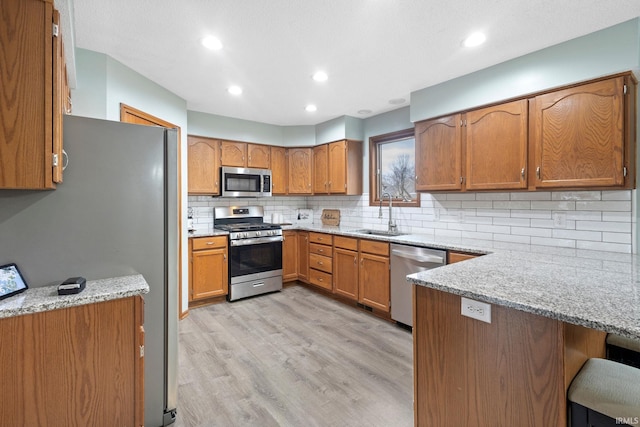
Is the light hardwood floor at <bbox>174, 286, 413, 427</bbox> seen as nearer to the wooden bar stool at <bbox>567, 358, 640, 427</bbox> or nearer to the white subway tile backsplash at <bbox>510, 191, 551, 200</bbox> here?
the wooden bar stool at <bbox>567, 358, 640, 427</bbox>

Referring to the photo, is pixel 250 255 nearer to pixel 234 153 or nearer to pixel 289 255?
pixel 289 255

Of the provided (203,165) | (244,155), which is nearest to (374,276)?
(244,155)

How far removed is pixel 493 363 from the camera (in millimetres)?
1216

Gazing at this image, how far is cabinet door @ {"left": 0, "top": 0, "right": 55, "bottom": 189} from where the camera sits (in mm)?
1269

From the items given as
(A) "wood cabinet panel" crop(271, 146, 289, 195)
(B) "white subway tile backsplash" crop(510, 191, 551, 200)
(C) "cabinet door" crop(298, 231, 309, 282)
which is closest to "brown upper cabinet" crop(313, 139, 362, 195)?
(A) "wood cabinet panel" crop(271, 146, 289, 195)

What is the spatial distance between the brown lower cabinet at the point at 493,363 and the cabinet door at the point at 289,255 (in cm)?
314

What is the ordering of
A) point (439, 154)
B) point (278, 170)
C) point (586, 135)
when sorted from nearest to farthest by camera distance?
1. point (586, 135)
2. point (439, 154)
3. point (278, 170)

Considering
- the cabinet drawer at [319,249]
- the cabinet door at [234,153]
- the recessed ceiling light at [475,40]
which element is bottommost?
the cabinet drawer at [319,249]

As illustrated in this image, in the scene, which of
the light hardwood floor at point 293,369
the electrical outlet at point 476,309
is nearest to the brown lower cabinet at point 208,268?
the light hardwood floor at point 293,369

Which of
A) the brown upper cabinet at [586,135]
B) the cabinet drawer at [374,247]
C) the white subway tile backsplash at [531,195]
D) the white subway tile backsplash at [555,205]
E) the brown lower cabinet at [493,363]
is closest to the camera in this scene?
the brown lower cabinet at [493,363]

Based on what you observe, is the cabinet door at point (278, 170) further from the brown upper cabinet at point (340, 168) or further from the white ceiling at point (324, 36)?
the white ceiling at point (324, 36)

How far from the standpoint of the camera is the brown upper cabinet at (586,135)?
2.02 meters

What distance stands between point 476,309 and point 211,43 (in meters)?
2.44

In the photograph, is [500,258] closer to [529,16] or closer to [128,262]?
[529,16]
